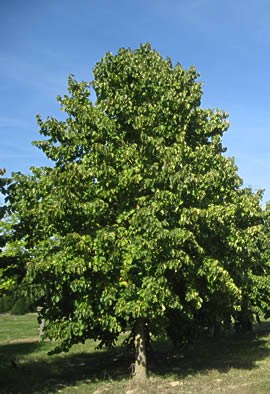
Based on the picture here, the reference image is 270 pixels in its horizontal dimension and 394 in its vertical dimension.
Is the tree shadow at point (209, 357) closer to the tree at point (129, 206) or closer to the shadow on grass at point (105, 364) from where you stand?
the shadow on grass at point (105, 364)

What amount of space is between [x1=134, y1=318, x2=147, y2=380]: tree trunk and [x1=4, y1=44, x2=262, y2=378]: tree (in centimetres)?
4

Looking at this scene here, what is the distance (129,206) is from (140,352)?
4.66m

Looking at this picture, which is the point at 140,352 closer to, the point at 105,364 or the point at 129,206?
the point at 129,206

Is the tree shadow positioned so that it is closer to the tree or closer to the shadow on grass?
the shadow on grass

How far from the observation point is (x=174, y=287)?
13188 millimetres

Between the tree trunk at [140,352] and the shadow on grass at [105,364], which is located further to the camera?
the shadow on grass at [105,364]

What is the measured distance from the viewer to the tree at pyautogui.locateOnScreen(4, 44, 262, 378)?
1136 cm

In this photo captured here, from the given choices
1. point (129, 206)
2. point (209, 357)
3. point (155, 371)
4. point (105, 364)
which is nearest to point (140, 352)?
point (155, 371)

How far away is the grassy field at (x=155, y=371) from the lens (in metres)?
12.4

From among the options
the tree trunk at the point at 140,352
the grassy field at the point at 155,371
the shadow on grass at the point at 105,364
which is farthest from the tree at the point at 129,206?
→ the shadow on grass at the point at 105,364

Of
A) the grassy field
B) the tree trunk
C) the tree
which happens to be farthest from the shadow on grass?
the tree

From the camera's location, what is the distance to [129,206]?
12.9 metres

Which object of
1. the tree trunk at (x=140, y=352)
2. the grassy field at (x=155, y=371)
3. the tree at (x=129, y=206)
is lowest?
the grassy field at (x=155, y=371)

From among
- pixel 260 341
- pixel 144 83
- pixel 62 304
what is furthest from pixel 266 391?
pixel 260 341
